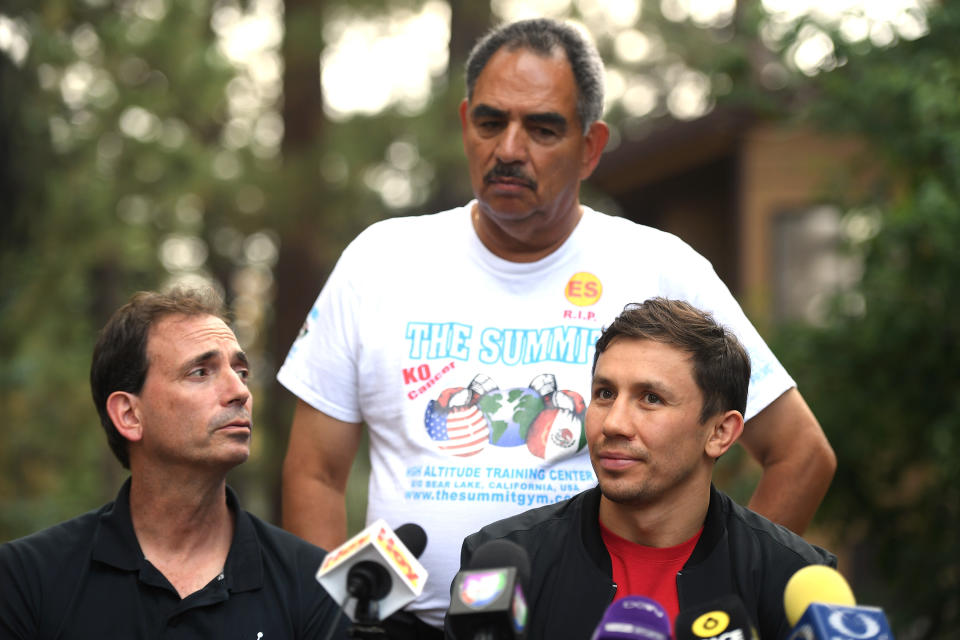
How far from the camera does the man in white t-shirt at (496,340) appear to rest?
3.98 m

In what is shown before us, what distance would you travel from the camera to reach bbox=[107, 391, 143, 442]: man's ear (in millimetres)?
4039

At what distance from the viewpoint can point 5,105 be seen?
1021 cm

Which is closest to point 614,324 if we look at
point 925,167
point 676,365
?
point 676,365

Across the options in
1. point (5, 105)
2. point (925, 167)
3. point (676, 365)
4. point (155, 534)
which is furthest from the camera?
point (5, 105)

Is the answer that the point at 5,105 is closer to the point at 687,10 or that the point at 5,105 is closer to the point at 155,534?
the point at 155,534

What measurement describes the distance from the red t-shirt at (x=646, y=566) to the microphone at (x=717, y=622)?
1.58ft

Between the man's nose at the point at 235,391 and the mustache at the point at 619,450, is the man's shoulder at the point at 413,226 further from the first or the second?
the mustache at the point at 619,450

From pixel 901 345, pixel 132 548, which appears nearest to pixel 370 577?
pixel 132 548

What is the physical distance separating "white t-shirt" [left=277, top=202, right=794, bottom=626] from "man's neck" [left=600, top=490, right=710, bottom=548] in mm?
445

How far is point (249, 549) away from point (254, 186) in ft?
35.1

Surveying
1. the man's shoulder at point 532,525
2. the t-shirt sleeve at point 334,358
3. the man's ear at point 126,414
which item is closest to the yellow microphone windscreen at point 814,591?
the man's shoulder at point 532,525

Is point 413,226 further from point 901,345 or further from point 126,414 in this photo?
point 901,345

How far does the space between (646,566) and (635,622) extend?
2.81 feet

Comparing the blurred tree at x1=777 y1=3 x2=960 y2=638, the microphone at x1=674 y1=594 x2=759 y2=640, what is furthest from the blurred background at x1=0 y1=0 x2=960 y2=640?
the microphone at x1=674 y1=594 x2=759 y2=640
